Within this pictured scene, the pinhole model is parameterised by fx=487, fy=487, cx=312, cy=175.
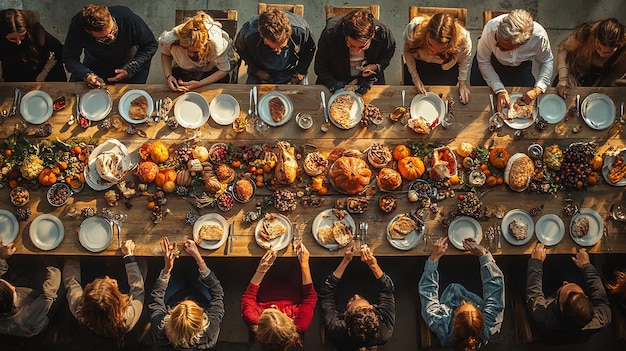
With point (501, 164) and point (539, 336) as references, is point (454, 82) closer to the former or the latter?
point (501, 164)

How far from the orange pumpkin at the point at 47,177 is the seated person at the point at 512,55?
3.84m

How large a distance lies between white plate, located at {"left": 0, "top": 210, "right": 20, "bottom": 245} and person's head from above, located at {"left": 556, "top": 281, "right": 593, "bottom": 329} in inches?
176

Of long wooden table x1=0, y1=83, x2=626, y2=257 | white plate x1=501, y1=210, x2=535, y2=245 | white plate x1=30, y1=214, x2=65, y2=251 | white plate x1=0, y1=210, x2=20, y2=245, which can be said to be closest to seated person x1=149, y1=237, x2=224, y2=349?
long wooden table x1=0, y1=83, x2=626, y2=257

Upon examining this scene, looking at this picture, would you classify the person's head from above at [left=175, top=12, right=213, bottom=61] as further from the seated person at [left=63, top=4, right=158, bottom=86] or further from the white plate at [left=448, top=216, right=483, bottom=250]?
the white plate at [left=448, top=216, right=483, bottom=250]

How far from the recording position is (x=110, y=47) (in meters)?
4.44

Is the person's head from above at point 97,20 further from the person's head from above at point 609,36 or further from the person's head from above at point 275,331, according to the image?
the person's head from above at point 609,36

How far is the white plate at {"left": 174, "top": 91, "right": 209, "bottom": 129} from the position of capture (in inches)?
166

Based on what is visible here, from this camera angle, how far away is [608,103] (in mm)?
4359

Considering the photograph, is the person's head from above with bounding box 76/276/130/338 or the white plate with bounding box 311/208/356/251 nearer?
the person's head from above with bounding box 76/276/130/338

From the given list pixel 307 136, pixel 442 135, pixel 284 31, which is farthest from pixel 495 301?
pixel 284 31

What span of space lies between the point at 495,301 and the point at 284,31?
2.86 meters

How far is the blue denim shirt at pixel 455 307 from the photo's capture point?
4125 mm

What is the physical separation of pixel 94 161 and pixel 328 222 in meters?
2.01

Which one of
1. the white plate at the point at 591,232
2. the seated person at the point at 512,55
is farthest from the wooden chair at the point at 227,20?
the white plate at the point at 591,232
